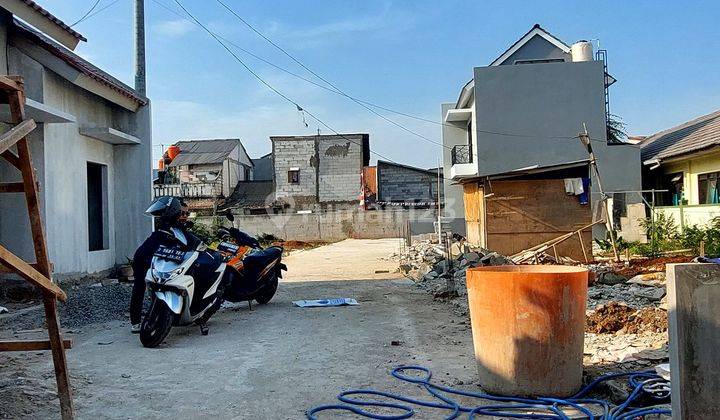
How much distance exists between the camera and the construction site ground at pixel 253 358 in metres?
4.02

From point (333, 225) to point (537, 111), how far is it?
1461 centimetres

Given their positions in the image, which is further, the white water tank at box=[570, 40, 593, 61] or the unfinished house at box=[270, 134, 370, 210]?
the unfinished house at box=[270, 134, 370, 210]

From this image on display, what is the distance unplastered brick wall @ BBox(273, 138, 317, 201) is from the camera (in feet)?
128

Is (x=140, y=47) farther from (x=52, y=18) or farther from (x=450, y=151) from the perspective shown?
(x=450, y=151)

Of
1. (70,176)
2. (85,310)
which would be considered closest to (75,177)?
(70,176)

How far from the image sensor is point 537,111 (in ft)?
72.0

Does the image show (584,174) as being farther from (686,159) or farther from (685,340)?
(685,340)

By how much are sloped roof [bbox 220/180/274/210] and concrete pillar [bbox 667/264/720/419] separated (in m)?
34.6

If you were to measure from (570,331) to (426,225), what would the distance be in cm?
2394

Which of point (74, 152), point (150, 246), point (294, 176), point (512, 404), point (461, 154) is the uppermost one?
point (294, 176)

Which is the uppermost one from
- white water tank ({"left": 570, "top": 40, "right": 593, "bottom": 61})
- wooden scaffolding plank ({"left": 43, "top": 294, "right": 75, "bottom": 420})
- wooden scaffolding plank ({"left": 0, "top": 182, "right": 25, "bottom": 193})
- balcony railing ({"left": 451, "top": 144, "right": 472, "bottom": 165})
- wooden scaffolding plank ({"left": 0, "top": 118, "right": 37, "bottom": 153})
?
white water tank ({"left": 570, "top": 40, "right": 593, "bottom": 61})

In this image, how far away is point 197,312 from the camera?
21.1ft

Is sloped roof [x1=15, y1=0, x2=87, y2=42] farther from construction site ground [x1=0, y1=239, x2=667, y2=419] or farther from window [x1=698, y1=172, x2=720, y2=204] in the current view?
window [x1=698, y1=172, x2=720, y2=204]

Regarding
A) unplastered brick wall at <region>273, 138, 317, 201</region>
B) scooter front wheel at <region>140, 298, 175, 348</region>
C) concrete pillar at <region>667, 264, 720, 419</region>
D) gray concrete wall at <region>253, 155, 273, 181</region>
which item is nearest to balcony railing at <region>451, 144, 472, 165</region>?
unplastered brick wall at <region>273, 138, 317, 201</region>
